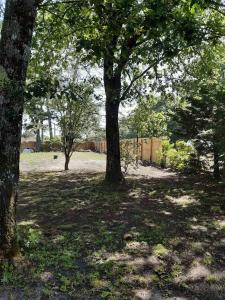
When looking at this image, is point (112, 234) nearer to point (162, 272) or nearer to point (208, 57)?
point (162, 272)

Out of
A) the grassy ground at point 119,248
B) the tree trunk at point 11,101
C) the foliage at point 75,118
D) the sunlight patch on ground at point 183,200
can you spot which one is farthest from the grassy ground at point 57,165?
the tree trunk at point 11,101

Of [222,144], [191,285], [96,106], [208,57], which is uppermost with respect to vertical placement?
[208,57]

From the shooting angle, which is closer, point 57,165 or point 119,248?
point 119,248

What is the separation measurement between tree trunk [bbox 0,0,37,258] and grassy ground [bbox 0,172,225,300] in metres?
0.70

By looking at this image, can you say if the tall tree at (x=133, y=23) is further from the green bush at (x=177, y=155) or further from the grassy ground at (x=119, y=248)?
the green bush at (x=177, y=155)

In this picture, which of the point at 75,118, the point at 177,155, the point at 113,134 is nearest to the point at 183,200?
the point at 113,134

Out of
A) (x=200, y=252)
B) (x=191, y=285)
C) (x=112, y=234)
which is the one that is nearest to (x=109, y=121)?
(x=112, y=234)

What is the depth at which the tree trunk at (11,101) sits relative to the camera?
187 inches

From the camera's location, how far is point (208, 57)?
13.0m

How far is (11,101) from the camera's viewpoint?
15.4 ft

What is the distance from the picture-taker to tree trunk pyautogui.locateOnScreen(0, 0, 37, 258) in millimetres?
4746

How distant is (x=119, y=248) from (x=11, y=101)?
2611 mm

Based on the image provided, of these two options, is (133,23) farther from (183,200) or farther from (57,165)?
(57,165)

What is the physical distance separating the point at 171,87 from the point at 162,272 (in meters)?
8.86
